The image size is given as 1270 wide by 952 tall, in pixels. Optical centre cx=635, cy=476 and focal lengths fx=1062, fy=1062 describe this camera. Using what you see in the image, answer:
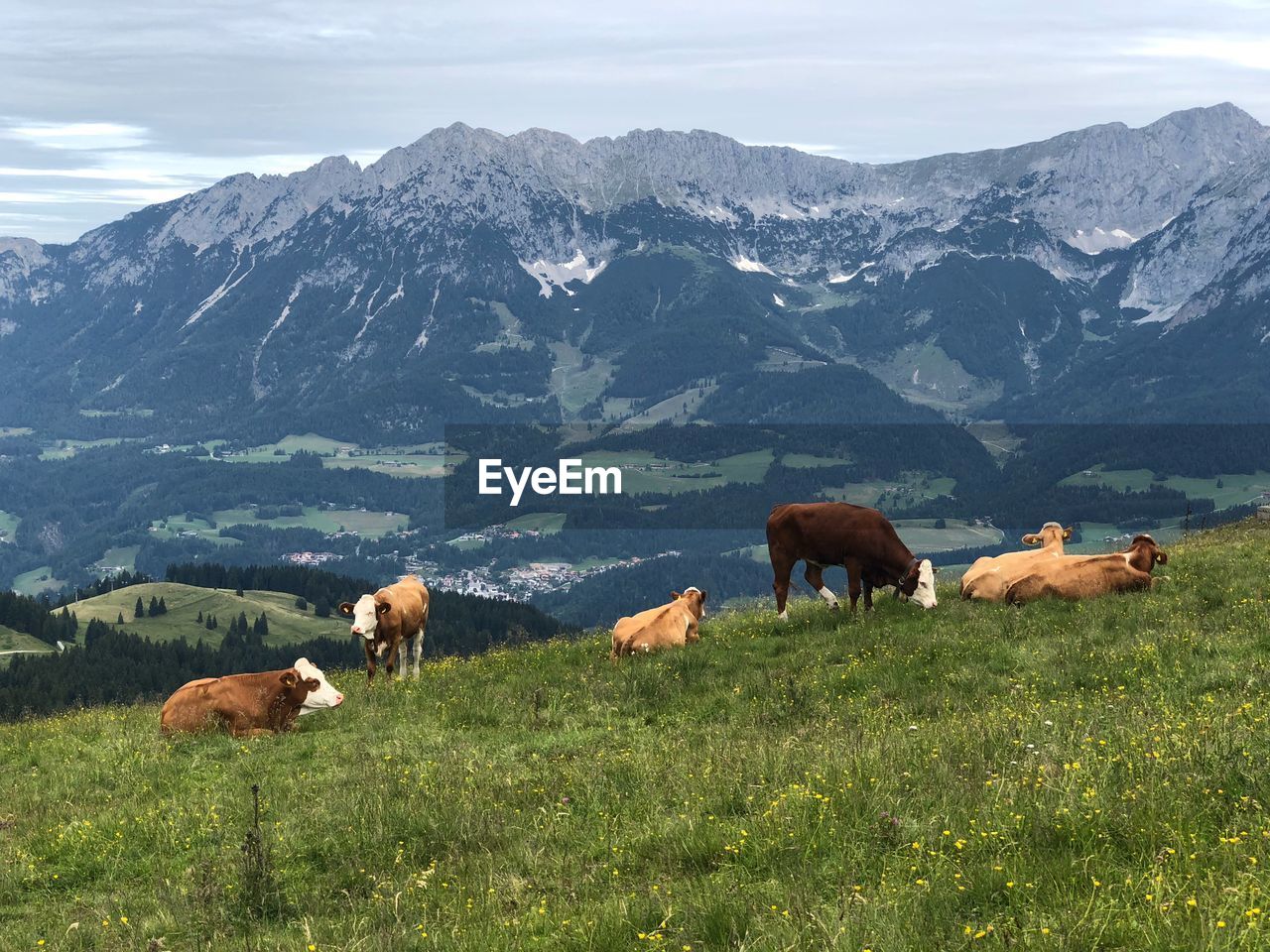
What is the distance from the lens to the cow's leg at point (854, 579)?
76.1 ft

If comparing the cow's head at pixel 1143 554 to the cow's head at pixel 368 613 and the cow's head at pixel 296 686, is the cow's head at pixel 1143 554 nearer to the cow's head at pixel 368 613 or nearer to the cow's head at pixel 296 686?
the cow's head at pixel 368 613

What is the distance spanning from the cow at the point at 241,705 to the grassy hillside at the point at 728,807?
62cm

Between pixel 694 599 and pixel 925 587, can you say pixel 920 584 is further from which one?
pixel 694 599

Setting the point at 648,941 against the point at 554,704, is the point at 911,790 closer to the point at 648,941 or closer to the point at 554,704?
the point at 648,941

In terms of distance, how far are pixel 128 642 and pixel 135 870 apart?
191237 mm

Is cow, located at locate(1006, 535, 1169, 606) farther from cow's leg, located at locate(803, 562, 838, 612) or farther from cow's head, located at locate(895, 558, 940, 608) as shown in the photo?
cow's leg, located at locate(803, 562, 838, 612)

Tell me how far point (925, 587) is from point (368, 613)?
12.2m

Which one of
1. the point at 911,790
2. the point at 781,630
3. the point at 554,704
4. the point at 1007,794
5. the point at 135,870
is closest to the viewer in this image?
the point at 1007,794

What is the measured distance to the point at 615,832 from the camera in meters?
10.5

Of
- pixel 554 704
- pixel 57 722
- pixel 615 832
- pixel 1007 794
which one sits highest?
pixel 1007 794

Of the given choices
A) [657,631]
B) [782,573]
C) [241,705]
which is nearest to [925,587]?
[782,573]

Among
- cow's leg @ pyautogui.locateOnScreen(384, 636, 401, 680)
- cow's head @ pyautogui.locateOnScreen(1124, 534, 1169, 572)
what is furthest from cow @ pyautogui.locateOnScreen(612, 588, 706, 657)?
cow's head @ pyautogui.locateOnScreen(1124, 534, 1169, 572)

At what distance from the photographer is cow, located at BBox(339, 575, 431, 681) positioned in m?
23.0

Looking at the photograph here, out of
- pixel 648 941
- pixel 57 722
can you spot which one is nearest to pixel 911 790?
pixel 648 941
